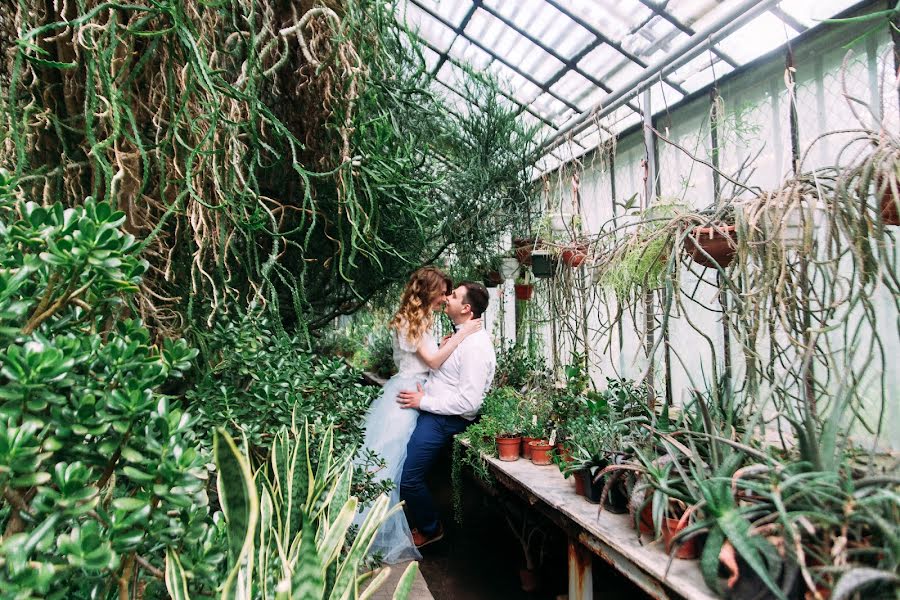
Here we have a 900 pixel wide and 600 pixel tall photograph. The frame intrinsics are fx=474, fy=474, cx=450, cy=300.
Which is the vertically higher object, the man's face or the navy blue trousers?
the man's face

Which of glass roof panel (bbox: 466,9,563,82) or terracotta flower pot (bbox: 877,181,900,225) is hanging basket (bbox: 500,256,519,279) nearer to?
glass roof panel (bbox: 466,9,563,82)

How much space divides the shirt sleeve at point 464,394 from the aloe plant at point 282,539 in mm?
1387

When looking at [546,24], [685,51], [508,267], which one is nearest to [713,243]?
[685,51]

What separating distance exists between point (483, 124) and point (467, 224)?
80cm

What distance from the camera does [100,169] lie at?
49.8 inches

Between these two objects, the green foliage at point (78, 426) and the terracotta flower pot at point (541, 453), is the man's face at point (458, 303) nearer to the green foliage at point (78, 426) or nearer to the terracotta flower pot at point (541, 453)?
the terracotta flower pot at point (541, 453)

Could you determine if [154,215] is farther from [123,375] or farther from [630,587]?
[630,587]

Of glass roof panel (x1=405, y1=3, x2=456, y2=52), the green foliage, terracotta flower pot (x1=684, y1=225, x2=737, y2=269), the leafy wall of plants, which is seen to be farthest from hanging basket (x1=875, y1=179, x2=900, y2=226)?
glass roof panel (x1=405, y1=3, x2=456, y2=52)

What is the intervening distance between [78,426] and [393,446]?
1942 millimetres

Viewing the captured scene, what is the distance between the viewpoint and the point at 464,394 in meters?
2.67

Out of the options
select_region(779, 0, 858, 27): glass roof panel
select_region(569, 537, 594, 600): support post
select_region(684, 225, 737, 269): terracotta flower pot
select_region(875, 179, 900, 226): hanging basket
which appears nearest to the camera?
select_region(875, 179, 900, 226): hanging basket

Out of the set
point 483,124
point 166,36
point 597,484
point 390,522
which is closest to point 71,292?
point 166,36

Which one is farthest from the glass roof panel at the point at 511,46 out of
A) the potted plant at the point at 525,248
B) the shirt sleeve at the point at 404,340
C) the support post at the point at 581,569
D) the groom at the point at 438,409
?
the support post at the point at 581,569

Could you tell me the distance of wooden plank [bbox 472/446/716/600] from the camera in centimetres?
119
